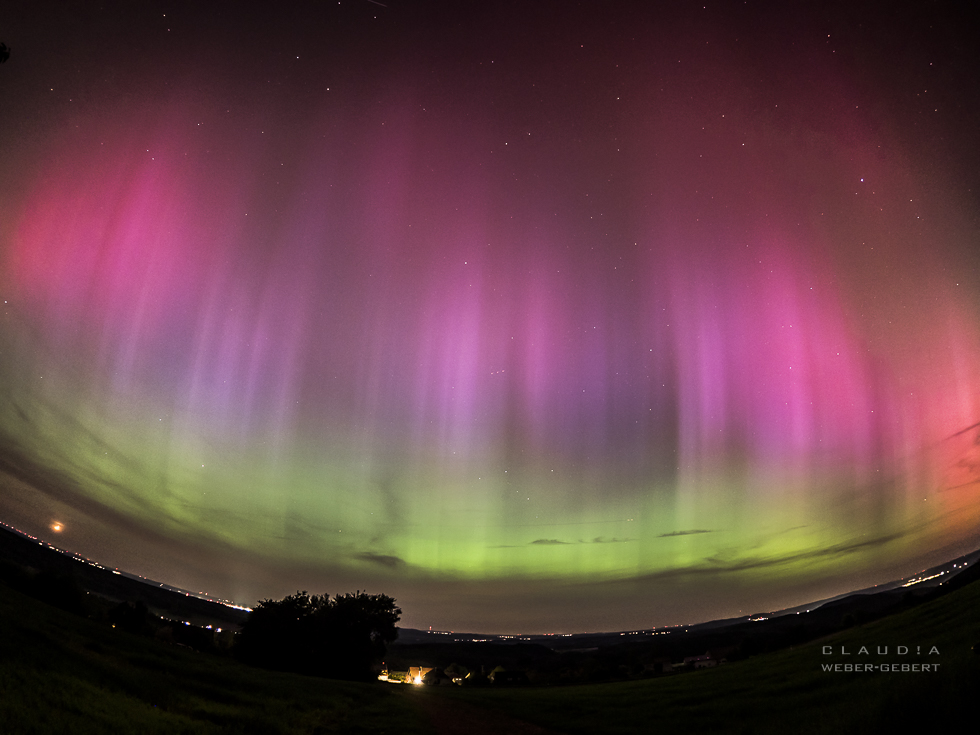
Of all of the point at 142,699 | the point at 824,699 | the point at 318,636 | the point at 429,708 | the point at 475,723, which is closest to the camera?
the point at 142,699

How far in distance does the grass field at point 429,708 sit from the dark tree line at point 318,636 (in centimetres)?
2611

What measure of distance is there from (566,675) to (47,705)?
81.6m

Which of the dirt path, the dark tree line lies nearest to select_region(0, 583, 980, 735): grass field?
the dirt path

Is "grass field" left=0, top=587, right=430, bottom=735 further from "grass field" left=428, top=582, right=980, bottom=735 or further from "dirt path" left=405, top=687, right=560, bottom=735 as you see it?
"grass field" left=428, top=582, right=980, bottom=735

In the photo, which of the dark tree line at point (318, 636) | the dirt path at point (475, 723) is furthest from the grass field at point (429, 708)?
the dark tree line at point (318, 636)

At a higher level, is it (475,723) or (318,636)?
(475,723)

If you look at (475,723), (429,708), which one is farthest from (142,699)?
(429,708)

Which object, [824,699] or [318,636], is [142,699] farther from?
[318,636]

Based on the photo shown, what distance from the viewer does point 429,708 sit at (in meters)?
30.4

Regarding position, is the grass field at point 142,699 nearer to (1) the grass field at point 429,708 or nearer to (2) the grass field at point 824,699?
(1) the grass field at point 429,708

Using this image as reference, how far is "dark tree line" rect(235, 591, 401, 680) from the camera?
189 feet

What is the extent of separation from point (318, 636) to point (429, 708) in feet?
120

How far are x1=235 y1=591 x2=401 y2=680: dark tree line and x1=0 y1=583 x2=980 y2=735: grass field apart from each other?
1028 inches

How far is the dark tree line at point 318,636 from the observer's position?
57688 mm
